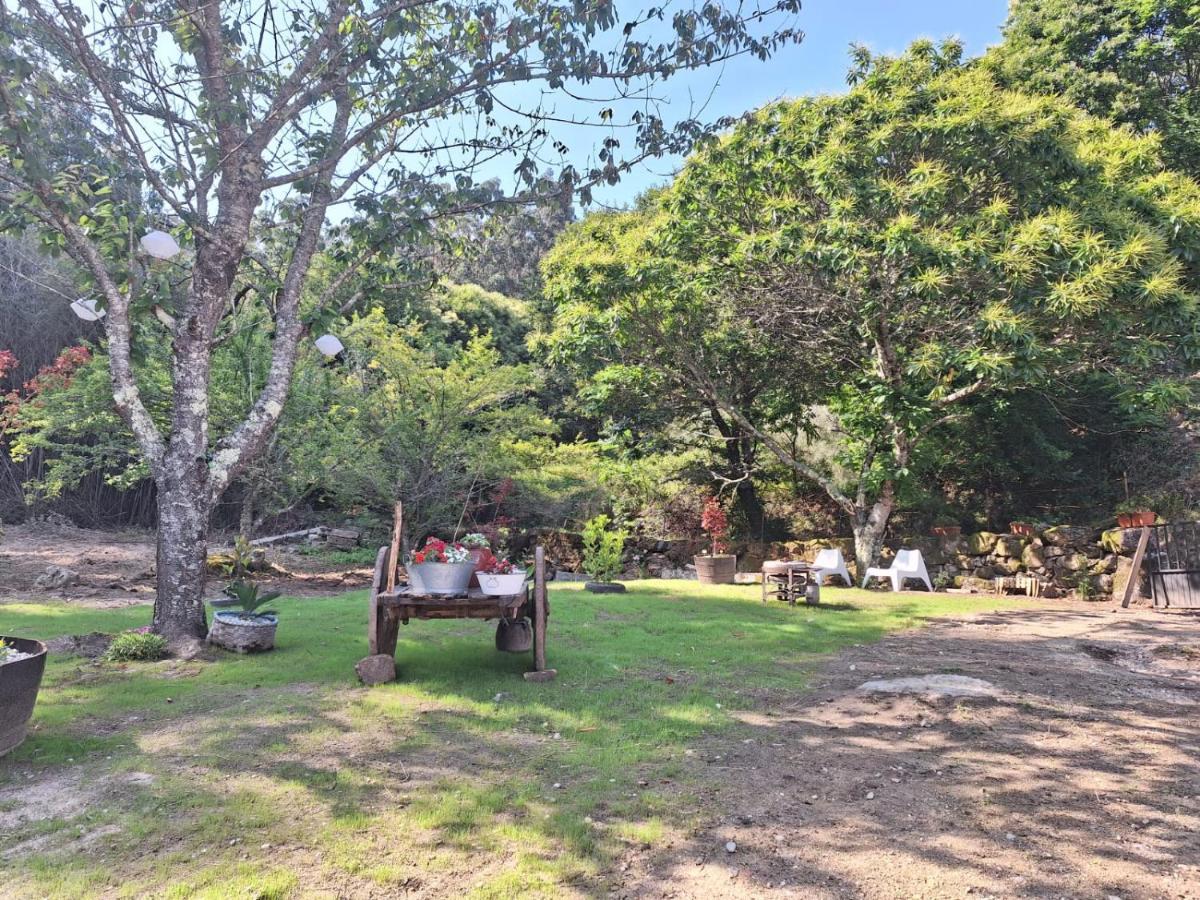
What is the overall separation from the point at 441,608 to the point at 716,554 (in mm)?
8749

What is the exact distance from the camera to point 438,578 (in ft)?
15.0

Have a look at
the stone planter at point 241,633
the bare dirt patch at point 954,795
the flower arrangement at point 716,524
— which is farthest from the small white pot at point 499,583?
the flower arrangement at point 716,524

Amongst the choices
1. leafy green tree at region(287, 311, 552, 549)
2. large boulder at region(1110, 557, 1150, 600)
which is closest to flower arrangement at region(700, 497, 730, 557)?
leafy green tree at region(287, 311, 552, 549)

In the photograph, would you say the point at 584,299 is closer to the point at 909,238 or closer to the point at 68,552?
the point at 909,238

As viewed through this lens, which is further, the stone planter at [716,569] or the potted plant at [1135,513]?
the stone planter at [716,569]

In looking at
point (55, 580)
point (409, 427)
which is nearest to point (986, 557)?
point (409, 427)

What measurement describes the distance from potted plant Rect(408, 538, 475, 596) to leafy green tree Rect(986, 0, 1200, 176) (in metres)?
12.3

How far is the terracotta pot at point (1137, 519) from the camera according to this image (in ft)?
31.5

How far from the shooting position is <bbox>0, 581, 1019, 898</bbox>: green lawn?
233 cm

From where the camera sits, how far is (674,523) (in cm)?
1391

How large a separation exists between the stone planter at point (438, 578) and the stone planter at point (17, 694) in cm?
192

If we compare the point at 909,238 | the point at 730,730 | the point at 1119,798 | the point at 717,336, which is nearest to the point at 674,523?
the point at 717,336

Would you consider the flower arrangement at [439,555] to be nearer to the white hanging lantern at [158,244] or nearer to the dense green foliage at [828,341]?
the dense green foliage at [828,341]

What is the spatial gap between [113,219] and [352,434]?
6245 mm
